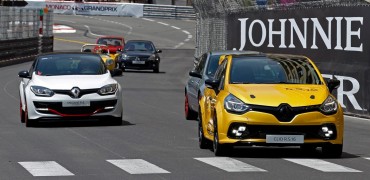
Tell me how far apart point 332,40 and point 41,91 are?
7931mm

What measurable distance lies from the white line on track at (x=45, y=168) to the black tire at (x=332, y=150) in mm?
3561

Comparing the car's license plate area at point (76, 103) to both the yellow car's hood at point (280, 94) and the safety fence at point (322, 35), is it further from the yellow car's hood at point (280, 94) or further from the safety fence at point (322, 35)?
the safety fence at point (322, 35)

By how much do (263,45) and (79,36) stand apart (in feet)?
174

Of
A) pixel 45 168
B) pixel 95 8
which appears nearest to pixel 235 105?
pixel 45 168

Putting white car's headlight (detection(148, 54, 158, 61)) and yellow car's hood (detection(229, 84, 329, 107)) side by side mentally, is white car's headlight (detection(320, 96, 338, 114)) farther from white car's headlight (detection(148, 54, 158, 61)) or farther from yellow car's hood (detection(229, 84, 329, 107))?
white car's headlight (detection(148, 54, 158, 61))

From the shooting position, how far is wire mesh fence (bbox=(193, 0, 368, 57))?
28438 mm

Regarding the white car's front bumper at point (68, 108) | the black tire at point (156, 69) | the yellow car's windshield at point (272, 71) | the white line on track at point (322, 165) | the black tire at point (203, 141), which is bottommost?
the black tire at point (156, 69)

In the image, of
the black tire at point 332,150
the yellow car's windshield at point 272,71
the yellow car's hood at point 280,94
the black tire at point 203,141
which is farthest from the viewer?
the black tire at point 203,141

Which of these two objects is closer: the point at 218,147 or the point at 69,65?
the point at 218,147

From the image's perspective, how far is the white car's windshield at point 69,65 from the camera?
22828 mm

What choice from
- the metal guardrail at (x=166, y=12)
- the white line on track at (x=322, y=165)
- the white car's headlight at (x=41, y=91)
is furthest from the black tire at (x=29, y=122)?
the metal guardrail at (x=166, y=12)

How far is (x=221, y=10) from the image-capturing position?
38.2 m

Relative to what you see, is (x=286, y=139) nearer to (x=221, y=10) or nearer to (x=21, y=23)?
(x=221, y=10)

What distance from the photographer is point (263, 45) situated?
31781 mm
